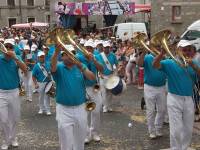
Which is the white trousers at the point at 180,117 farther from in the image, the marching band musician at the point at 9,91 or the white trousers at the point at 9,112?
the white trousers at the point at 9,112

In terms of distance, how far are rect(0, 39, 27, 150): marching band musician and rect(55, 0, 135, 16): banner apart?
26.1 meters

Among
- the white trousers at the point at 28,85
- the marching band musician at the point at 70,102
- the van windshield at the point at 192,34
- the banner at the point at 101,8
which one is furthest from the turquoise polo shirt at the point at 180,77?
the banner at the point at 101,8

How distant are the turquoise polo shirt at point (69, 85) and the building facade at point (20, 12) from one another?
58350 mm

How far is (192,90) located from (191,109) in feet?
1.00

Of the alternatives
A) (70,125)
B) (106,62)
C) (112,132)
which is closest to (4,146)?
(112,132)

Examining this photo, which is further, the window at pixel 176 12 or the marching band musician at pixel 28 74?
the window at pixel 176 12

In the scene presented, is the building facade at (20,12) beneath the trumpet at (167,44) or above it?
above

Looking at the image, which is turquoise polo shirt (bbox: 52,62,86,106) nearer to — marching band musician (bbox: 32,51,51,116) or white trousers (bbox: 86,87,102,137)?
white trousers (bbox: 86,87,102,137)

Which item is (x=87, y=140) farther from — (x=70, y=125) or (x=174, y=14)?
(x=174, y=14)

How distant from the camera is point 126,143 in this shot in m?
9.11

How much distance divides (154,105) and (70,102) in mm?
3022

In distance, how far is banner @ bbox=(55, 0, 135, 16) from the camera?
34.5 meters

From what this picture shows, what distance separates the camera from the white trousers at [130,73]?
16641 millimetres

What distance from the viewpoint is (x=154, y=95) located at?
9.28 m
